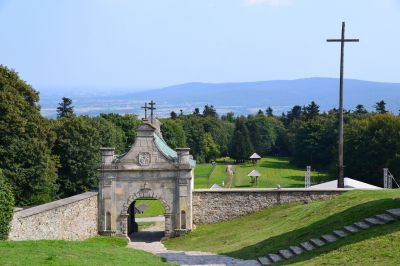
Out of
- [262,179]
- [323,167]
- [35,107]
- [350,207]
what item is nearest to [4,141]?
[35,107]

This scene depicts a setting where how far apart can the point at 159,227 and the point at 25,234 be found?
58.1 ft

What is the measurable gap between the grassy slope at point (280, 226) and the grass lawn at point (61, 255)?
4836 millimetres

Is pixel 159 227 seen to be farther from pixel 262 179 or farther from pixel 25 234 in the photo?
pixel 262 179

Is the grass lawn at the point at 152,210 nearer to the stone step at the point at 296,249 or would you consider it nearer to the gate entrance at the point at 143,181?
the gate entrance at the point at 143,181

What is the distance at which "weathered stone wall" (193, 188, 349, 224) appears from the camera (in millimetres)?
35500

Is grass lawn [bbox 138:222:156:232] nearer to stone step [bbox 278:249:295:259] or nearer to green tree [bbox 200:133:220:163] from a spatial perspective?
stone step [bbox 278:249:295:259]

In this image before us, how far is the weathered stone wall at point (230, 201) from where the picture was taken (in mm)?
35500

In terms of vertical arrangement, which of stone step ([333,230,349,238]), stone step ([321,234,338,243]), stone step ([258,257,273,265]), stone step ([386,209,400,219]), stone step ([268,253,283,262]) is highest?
stone step ([386,209,400,219])

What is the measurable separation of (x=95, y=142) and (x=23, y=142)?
1156 cm

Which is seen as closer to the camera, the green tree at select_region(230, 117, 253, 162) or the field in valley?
the field in valley

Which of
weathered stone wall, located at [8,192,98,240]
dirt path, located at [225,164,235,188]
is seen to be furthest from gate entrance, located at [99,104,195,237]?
dirt path, located at [225,164,235,188]

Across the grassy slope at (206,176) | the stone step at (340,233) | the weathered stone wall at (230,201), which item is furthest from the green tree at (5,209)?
the grassy slope at (206,176)

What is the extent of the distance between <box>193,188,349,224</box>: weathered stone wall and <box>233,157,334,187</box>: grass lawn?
116 ft

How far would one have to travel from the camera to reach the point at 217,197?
3578cm
